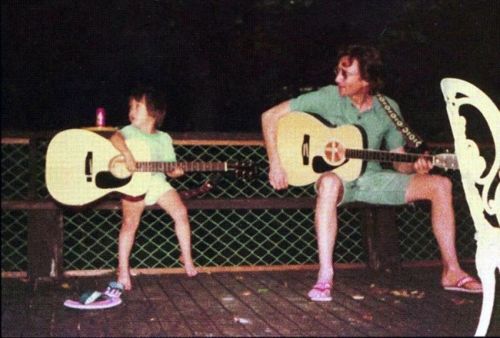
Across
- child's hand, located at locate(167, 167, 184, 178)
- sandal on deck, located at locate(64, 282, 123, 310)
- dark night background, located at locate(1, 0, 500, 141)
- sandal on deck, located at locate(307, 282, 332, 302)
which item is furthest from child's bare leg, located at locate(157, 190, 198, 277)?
dark night background, located at locate(1, 0, 500, 141)

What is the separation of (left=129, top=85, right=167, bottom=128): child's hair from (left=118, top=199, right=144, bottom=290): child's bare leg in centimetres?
53

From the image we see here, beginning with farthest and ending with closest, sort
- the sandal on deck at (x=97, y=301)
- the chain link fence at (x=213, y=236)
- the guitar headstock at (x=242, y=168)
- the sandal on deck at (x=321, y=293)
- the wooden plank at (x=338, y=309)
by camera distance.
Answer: the chain link fence at (x=213, y=236) → the guitar headstock at (x=242, y=168) → the sandal on deck at (x=321, y=293) → the sandal on deck at (x=97, y=301) → the wooden plank at (x=338, y=309)

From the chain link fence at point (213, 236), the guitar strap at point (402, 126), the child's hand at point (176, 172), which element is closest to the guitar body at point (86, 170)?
the child's hand at point (176, 172)

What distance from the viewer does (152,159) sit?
3590mm

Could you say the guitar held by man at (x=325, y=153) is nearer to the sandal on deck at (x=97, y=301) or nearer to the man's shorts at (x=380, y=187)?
the man's shorts at (x=380, y=187)

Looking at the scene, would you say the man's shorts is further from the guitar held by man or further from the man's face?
the man's face

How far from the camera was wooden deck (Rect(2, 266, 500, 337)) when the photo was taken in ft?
8.37

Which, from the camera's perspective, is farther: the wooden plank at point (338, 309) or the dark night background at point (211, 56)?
the dark night background at point (211, 56)

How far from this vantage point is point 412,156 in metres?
3.51

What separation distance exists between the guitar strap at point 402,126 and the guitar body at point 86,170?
1.46 metres

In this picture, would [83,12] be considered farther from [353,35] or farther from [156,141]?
[156,141]

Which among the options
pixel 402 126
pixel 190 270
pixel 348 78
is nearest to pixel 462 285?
pixel 402 126

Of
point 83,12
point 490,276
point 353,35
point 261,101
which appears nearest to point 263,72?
point 261,101

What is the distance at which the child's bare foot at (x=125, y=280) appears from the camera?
3393 millimetres
